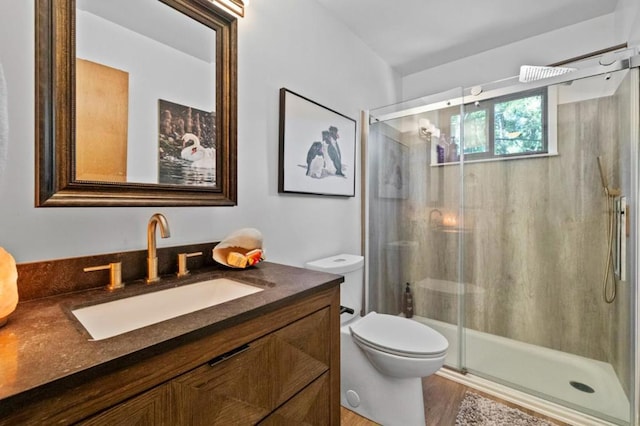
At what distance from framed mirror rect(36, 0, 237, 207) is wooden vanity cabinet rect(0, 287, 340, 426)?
635mm

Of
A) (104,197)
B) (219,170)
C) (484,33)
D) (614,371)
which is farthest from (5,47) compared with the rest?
(614,371)

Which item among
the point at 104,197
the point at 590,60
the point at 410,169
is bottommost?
the point at 104,197

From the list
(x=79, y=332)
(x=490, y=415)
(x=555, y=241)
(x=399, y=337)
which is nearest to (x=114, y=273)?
(x=79, y=332)

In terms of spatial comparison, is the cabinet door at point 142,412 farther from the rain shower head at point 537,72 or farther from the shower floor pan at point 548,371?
the rain shower head at point 537,72

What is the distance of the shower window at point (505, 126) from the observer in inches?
85.1

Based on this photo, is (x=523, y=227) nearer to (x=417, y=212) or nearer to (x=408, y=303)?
(x=417, y=212)

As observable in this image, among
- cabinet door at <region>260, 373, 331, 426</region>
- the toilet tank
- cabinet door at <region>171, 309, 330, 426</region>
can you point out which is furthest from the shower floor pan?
cabinet door at <region>171, 309, 330, 426</region>

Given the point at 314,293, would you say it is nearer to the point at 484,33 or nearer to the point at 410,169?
the point at 410,169

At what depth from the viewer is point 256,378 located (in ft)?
2.50

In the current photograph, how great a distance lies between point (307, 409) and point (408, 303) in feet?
6.03

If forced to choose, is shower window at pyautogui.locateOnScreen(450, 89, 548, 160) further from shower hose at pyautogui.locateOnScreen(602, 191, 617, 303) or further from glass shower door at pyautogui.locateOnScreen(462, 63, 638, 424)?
shower hose at pyautogui.locateOnScreen(602, 191, 617, 303)

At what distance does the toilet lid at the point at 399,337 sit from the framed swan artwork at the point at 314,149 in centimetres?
84

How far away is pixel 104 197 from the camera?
0.96 metres

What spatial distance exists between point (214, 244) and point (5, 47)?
860mm
